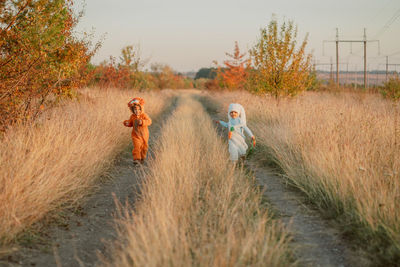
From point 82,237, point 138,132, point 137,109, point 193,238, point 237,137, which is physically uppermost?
A: point 137,109

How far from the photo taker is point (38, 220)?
3652mm

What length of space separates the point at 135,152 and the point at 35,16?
3275 mm

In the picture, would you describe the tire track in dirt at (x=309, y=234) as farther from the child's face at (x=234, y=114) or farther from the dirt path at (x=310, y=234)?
the child's face at (x=234, y=114)

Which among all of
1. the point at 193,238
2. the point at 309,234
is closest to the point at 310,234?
the point at 309,234

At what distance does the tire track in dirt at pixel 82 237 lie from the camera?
2.94 metres

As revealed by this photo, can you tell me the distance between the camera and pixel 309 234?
3.46 meters

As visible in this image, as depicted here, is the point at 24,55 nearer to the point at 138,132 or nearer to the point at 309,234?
the point at 138,132

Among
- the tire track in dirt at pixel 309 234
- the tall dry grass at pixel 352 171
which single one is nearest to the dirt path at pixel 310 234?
the tire track in dirt at pixel 309 234

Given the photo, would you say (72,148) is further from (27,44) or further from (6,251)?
(6,251)

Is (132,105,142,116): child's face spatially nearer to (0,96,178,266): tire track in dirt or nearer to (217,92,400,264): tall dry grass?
(0,96,178,266): tire track in dirt

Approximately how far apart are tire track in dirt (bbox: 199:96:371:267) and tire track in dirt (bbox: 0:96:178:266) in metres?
1.97

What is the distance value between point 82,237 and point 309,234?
260 cm

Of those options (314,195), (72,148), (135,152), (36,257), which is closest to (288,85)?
(135,152)

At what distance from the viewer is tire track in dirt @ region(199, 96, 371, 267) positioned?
2.92 meters
